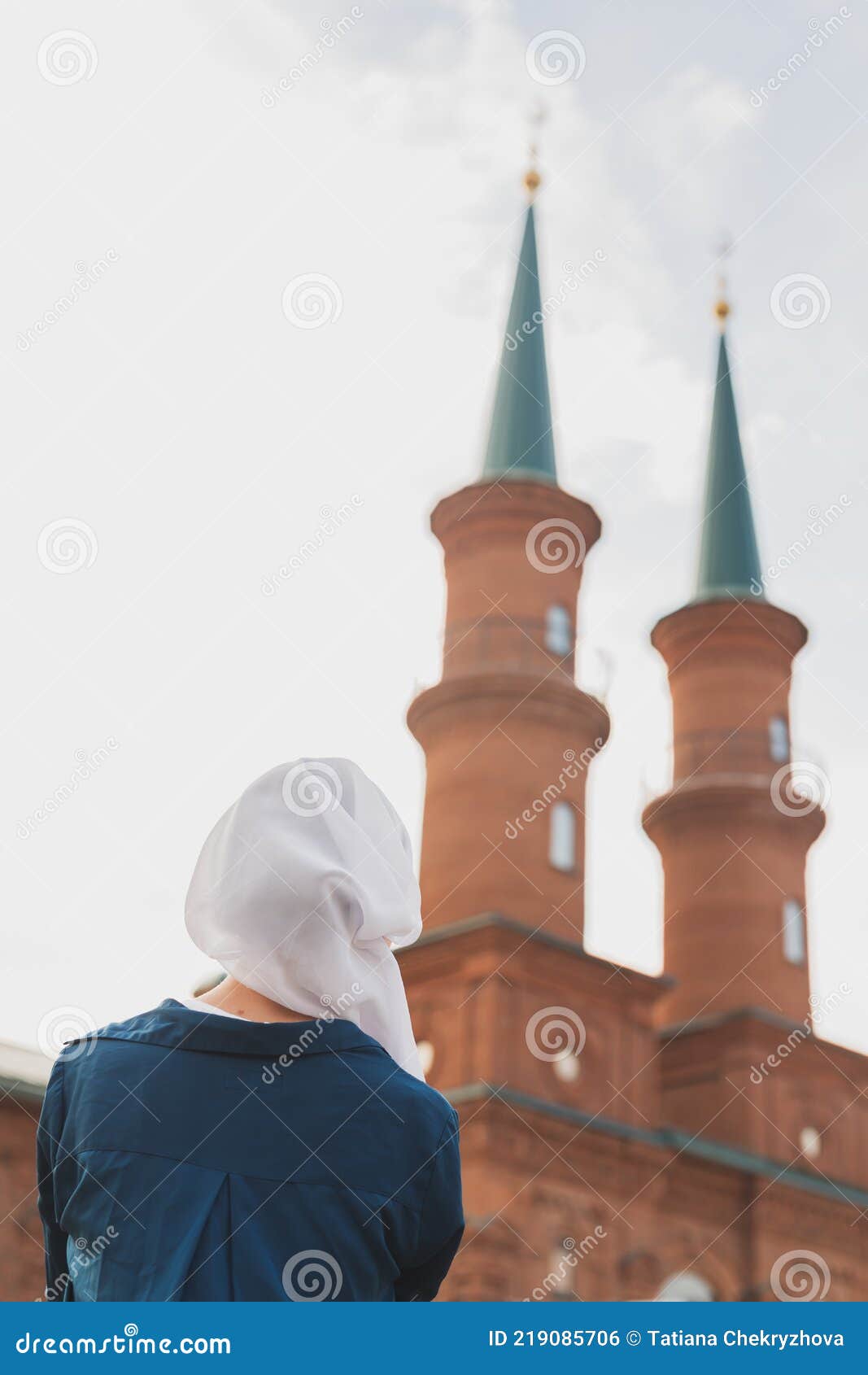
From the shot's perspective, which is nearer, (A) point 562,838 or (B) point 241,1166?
(B) point 241,1166

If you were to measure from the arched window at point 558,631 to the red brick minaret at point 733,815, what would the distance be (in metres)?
4.26

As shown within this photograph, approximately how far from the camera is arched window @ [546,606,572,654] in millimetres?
25359

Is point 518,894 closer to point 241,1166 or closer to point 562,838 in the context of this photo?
point 562,838

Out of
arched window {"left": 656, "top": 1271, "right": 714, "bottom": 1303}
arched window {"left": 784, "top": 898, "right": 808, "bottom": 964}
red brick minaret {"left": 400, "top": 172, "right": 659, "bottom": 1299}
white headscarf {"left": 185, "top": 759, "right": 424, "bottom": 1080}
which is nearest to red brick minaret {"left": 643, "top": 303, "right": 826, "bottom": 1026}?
arched window {"left": 784, "top": 898, "right": 808, "bottom": 964}

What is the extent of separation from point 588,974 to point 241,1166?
21.0 m

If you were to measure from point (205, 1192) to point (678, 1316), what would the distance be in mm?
614

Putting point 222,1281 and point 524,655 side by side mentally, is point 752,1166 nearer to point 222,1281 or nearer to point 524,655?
point 524,655

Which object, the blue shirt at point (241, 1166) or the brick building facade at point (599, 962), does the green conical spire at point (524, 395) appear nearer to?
the brick building facade at point (599, 962)

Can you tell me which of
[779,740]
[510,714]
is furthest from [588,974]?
[779,740]

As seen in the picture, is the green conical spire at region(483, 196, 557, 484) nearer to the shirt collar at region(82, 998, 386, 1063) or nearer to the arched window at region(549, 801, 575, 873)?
the arched window at region(549, 801, 575, 873)

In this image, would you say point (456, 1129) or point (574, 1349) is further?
point (456, 1129)

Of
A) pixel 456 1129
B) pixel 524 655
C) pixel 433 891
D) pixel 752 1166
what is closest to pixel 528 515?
pixel 524 655

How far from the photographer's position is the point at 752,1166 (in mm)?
23656

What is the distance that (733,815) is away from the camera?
2789 cm
